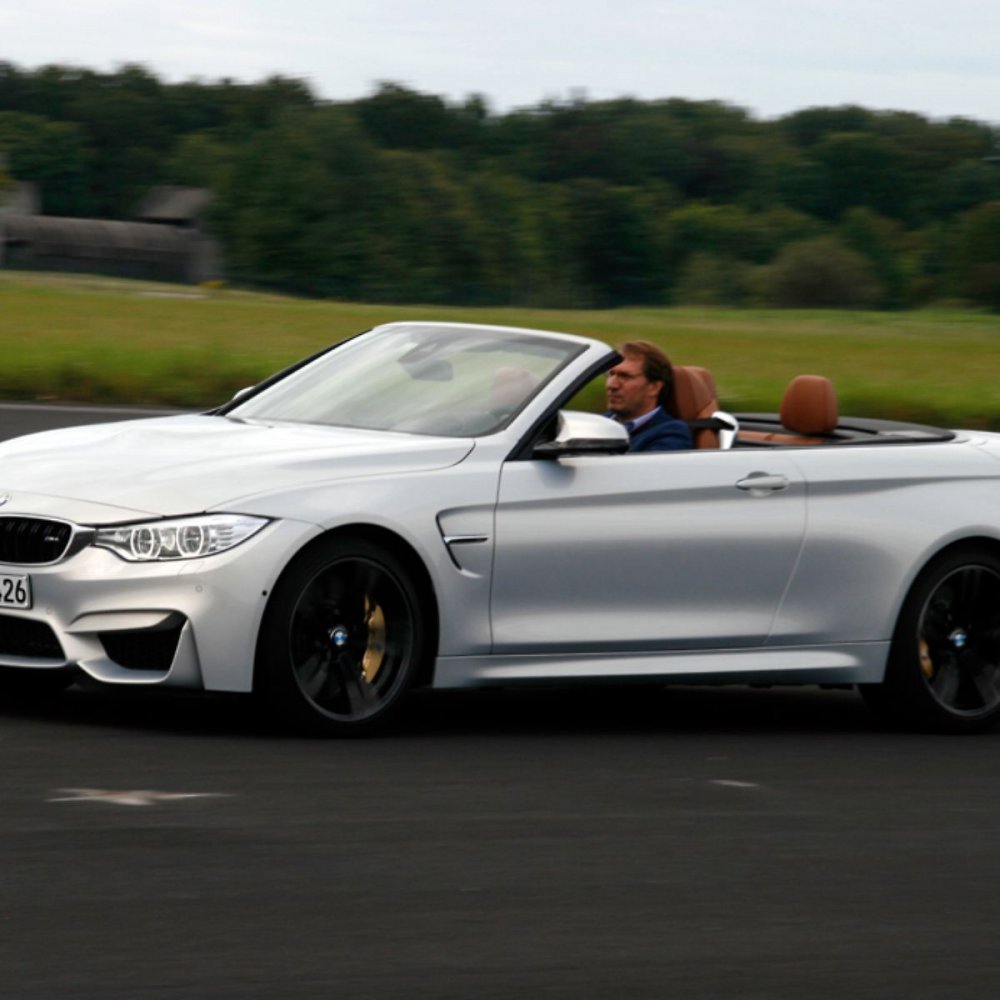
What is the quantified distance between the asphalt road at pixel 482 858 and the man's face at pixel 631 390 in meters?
1.15

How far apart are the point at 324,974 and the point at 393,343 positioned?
13.8 feet

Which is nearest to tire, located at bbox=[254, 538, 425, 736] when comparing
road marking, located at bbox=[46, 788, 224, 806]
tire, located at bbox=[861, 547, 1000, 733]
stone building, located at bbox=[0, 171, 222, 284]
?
road marking, located at bbox=[46, 788, 224, 806]

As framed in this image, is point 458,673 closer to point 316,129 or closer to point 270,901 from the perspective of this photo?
point 270,901

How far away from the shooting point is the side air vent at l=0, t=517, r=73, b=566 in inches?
262

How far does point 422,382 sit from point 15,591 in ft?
5.70

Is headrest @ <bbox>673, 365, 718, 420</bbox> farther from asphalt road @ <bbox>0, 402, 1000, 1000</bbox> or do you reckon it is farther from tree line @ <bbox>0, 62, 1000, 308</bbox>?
tree line @ <bbox>0, 62, 1000, 308</bbox>

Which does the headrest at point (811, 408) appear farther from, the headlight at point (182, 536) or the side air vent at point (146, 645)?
the side air vent at point (146, 645)

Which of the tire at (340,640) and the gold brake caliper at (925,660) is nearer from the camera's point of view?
the tire at (340,640)

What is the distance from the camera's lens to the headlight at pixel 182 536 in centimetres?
660

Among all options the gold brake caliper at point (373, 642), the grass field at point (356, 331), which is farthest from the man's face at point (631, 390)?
the grass field at point (356, 331)

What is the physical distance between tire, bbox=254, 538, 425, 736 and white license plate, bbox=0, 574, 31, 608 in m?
0.74

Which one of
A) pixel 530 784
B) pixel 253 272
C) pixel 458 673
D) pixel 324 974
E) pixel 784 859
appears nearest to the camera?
pixel 324 974

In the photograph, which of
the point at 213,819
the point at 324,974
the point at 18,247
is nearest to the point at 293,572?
the point at 213,819

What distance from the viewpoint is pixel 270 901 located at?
4781mm
